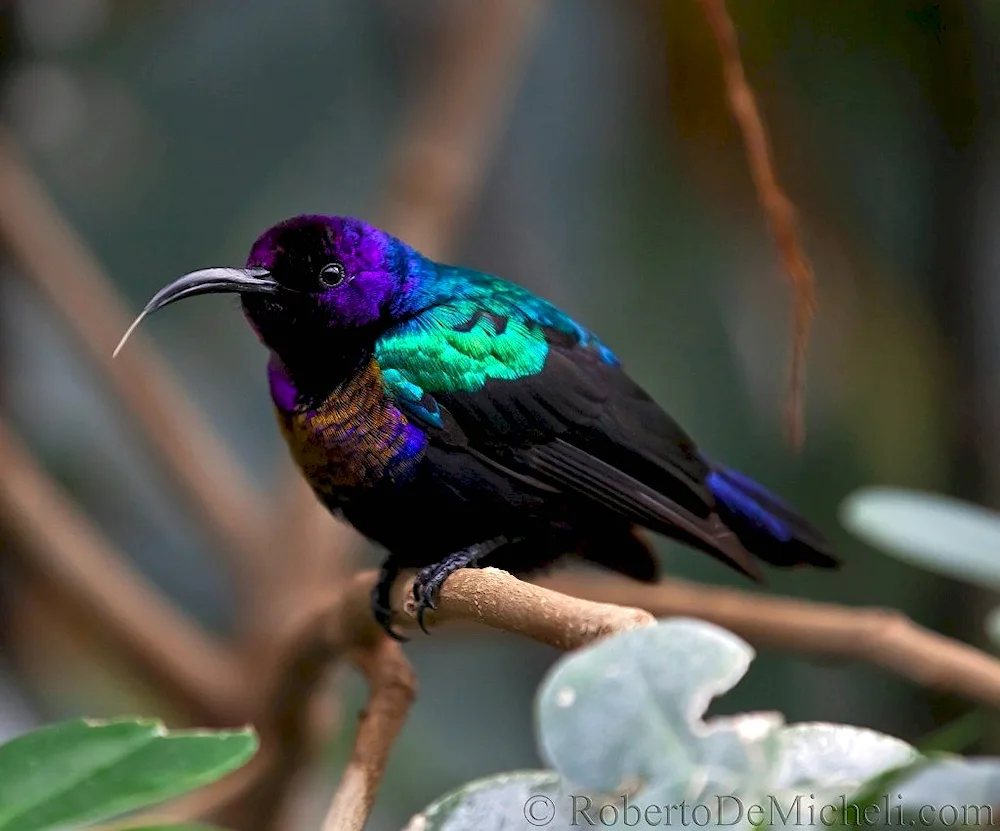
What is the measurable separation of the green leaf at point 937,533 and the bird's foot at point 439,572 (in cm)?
46

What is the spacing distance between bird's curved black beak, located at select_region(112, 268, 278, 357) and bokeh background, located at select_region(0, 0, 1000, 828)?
126cm

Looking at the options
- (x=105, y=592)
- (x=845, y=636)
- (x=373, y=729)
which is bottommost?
(x=845, y=636)

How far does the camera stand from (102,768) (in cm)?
57

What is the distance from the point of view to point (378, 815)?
2473 millimetres

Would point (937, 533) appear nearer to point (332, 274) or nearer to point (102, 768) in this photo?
point (102, 768)

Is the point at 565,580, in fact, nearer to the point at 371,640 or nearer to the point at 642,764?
the point at 371,640

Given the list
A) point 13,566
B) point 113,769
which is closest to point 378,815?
point 13,566

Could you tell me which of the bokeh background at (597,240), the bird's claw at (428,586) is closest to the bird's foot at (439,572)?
the bird's claw at (428,586)

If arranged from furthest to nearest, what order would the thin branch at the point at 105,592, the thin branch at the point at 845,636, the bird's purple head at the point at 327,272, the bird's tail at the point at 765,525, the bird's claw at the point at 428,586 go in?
the thin branch at the point at 105,592
the thin branch at the point at 845,636
the bird's tail at the point at 765,525
the bird's purple head at the point at 327,272
the bird's claw at the point at 428,586

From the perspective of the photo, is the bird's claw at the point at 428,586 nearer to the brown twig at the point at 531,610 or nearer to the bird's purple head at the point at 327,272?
the brown twig at the point at 531,610

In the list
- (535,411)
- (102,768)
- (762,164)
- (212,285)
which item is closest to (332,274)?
(212,285)

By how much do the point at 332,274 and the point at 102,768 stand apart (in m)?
0.74

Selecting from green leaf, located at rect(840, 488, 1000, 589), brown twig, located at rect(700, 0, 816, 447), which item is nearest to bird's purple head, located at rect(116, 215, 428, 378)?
brown twig, located at rect(700, 0, 816, 447)

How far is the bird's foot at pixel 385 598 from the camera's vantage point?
1268 mm
